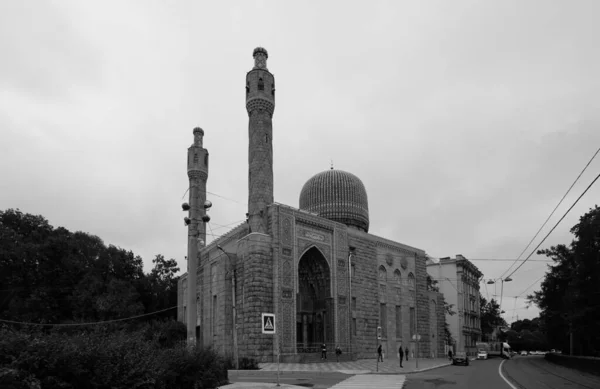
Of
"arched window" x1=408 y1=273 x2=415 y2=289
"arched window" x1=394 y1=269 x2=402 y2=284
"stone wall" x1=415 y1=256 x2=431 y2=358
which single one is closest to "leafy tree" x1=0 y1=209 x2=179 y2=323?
"arched window" x1=394 y1=269 x2=402 y2=284

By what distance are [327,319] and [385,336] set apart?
769cm

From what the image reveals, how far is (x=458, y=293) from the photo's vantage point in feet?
211

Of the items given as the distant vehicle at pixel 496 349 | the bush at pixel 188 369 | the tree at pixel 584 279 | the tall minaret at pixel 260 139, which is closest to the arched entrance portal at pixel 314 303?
the tall minaret at pixel 260 139

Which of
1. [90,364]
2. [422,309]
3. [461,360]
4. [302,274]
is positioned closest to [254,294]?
[302,274]

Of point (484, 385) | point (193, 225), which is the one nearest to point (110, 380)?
point (193, 225)

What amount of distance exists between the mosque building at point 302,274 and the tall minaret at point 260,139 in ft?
0.25

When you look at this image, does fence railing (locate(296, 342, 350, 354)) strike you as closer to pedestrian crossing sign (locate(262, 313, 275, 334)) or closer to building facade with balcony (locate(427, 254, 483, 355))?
pedestrian crossing sign (locate(262, 313, 275, 334))

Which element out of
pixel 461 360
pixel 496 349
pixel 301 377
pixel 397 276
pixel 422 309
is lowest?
pixel 496 349

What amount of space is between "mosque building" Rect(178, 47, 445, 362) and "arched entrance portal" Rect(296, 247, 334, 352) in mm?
77

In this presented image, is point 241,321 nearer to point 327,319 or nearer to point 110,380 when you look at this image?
point 327,319

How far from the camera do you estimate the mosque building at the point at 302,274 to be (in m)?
33.3

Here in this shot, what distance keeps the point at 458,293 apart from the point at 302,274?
32.5 meters

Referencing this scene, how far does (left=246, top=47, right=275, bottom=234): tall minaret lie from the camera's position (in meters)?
35.4

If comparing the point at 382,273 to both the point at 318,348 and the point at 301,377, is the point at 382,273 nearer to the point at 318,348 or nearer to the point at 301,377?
the point at 318,348
